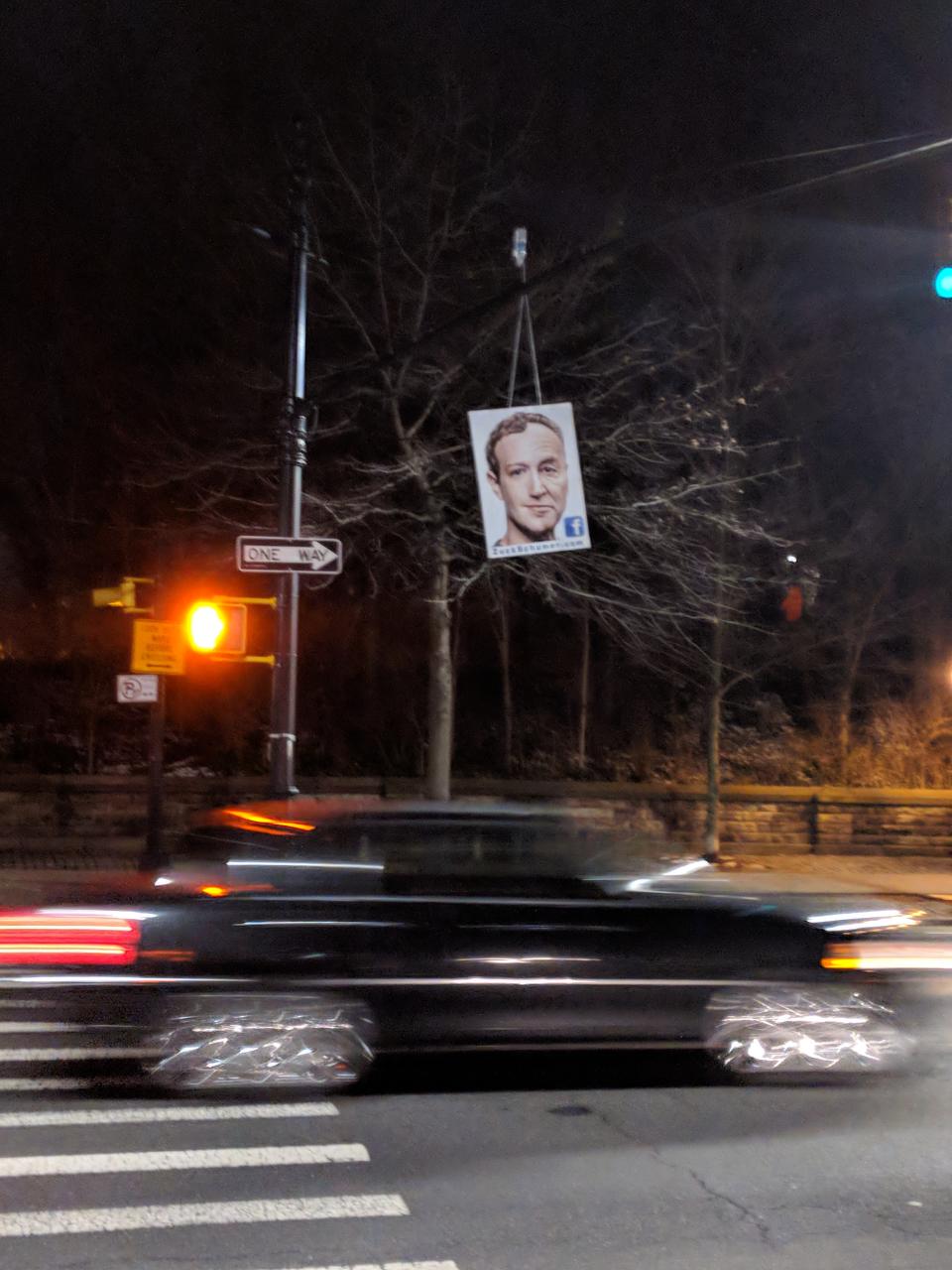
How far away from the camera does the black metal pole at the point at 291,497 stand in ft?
41.2

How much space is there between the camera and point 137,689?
1555 cm

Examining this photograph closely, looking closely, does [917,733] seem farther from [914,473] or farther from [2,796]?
[2,796]

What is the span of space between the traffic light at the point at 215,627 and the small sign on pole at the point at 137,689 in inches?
127

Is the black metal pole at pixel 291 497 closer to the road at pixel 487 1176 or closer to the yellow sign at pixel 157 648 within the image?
the yellow sign at pixel 157 648

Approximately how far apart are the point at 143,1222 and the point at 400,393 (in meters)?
13.9

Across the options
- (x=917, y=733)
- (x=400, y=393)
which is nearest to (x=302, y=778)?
(x=400, y=393)

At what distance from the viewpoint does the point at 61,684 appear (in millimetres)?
21312

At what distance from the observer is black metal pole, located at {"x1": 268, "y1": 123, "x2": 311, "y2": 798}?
12.5m

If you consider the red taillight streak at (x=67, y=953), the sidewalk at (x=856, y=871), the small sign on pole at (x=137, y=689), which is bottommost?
the sidewalk at (x=856, y=871)

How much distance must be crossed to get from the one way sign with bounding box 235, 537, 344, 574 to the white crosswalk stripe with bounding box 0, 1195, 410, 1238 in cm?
749

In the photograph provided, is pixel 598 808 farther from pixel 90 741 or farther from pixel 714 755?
pixel 90 741

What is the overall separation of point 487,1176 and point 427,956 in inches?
53.6

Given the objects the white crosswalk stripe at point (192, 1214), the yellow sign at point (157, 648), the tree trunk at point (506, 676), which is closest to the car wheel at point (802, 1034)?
the white crosswalk stripe at point (192, 1214)

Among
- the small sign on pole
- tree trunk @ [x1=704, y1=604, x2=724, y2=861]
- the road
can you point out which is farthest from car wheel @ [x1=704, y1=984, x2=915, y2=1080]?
tree trunk @ [x1=704, y1=604, x2=724, y2=861]
